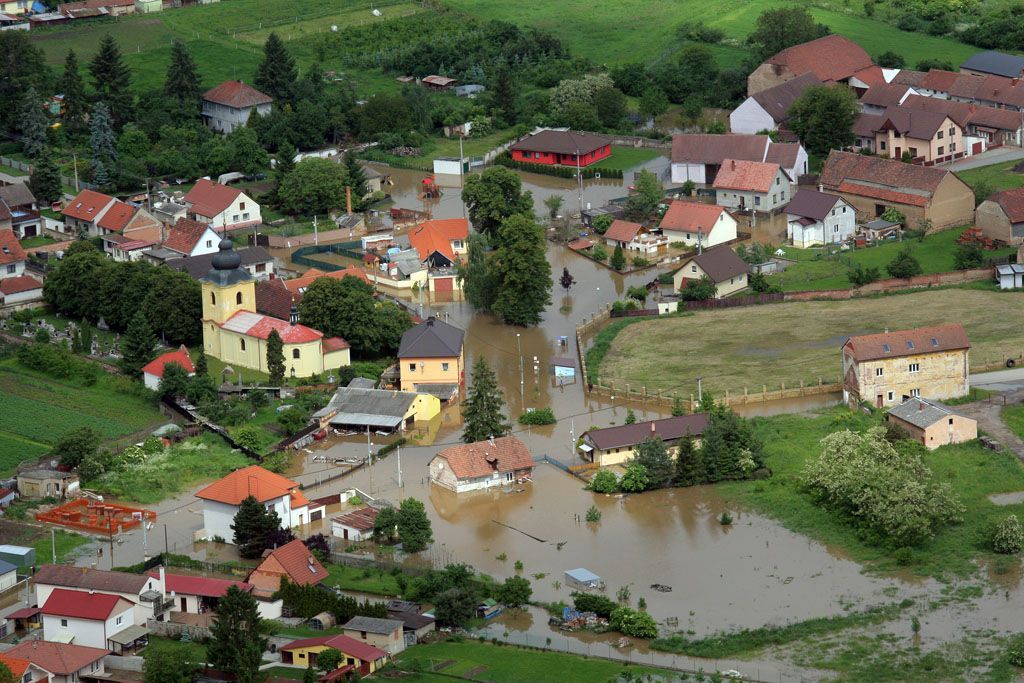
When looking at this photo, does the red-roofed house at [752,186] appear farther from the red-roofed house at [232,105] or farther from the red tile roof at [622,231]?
the red-roofed house at [232,105]

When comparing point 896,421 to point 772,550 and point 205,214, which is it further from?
point 205,214

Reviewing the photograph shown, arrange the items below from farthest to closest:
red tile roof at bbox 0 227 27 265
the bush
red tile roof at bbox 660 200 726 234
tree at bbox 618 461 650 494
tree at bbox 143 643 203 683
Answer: red tile roof at bbox 660 200 726 234 → red tile roof at bbox 0 227 27 265 → tree at bbox 618 461 650 494 → the bush → tree at bbox 143 643 203 683

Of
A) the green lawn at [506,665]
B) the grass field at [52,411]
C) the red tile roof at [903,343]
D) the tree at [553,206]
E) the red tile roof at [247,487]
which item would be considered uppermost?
the red tile roof at [903,343]

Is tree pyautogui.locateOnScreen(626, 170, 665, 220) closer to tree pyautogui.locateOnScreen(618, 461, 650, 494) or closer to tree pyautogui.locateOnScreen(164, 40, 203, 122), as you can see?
tree pyautogui.locateOnScreen(164, 40, 203, 122)

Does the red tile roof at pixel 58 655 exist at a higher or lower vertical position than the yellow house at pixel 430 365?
higher

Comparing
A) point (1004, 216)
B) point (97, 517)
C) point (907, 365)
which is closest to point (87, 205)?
point (97, 517)

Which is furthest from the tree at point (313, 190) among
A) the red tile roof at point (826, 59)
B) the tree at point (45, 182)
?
the red tile roof at point (826, 59)

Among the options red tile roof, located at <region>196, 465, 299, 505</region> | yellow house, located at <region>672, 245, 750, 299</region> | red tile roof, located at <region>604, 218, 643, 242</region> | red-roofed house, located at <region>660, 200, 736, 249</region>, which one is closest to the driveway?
red-roofed house, located at <region>660, 200, 736, 249</region>
